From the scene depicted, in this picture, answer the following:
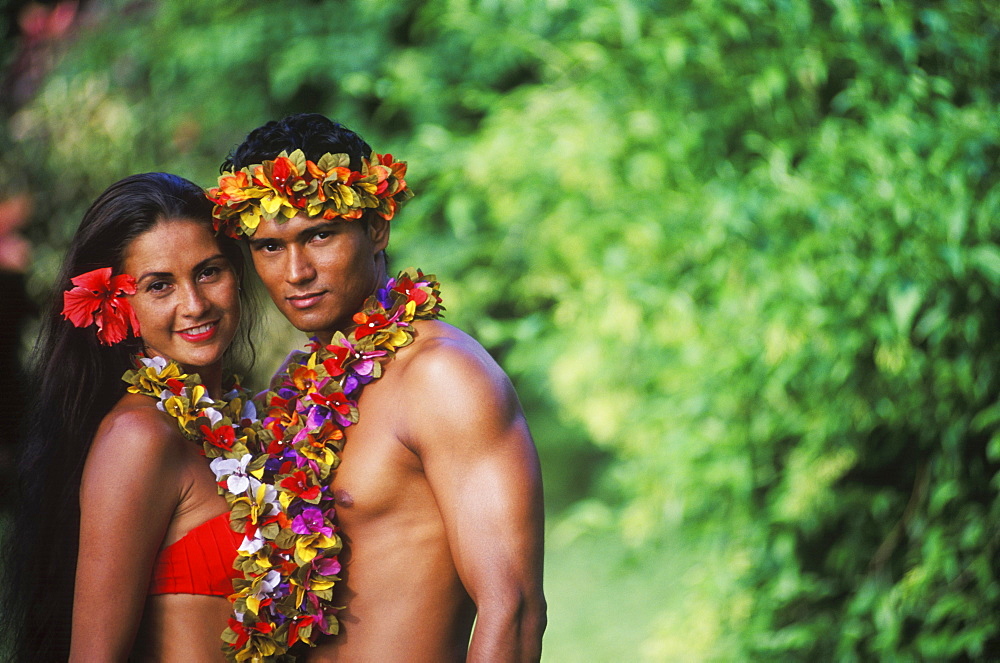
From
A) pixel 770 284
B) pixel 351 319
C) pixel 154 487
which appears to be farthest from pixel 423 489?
pixel 770 284

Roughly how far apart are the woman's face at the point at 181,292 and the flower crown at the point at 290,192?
0.26ft

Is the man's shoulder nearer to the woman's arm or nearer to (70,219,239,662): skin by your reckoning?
(70,219,239,662): skin

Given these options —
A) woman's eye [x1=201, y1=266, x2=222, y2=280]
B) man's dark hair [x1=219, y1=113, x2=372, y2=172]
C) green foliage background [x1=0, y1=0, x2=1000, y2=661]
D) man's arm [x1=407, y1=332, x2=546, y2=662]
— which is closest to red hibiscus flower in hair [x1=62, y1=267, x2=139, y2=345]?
woman's eye [x1=201, y1=266, x2=222, y2=280]

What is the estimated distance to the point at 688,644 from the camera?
4250mm

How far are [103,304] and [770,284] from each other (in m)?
2.40

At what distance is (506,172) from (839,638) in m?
2.39

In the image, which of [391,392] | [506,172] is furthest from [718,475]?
[391,392]

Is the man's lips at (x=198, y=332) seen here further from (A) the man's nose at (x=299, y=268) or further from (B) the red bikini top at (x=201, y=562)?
(B) the red bikini top at (x=201, y=562)

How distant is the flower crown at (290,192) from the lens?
223 centimetres

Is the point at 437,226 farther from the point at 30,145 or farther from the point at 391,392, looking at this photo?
the point at 391,392

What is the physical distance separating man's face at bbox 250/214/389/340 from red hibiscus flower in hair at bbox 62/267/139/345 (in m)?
0.30

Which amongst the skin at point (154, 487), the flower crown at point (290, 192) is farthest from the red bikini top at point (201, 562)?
the flower crown at point (290, 192)

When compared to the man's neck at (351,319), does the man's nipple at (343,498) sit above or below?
below

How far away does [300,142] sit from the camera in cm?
235
